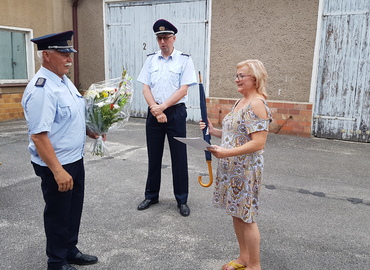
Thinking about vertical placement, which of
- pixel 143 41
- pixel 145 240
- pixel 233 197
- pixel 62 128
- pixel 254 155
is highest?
pixel 143 41

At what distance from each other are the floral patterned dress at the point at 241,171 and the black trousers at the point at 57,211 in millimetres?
1036

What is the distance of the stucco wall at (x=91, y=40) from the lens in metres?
9.32

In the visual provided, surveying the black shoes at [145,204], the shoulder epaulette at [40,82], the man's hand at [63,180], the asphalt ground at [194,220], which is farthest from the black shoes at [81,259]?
the shoulder epaulette at [40,82]

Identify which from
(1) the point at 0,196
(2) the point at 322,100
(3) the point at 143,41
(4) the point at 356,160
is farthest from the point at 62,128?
(3) the point at 143,41

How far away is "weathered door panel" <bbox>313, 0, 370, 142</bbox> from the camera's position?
255 inches

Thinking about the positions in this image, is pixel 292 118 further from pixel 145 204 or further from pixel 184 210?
pixel 145 204

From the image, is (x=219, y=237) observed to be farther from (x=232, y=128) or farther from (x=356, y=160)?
(x=356, y=160)

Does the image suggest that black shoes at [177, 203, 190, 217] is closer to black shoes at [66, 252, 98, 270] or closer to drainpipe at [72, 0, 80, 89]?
black shoes at [66, 252, 98, 270]

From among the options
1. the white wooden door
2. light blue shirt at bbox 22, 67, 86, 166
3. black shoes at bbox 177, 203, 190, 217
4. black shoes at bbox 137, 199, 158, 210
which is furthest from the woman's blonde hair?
the white wooden door

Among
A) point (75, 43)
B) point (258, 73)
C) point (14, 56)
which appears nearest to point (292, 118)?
point (258, 73)

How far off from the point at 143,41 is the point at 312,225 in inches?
270

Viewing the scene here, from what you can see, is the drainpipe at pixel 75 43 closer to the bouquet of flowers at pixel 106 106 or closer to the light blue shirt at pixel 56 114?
the bouquet of flowers at pixel 106 106

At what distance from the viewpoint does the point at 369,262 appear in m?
2.67

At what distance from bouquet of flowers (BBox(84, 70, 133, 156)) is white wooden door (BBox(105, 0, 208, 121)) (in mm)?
5547
